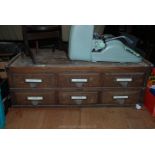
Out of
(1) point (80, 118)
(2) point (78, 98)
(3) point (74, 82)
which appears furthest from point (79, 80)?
(1) point (80, 118)

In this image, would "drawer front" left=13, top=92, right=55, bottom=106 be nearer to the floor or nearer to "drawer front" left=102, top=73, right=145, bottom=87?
the floor

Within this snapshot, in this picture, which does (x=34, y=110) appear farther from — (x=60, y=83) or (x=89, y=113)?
(x=89, y=113)

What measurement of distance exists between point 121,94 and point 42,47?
2.98ft

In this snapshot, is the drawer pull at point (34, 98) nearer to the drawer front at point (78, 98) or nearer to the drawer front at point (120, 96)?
the drawer front at point (78, 98)

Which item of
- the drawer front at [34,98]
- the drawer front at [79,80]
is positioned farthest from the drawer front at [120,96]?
the drawer front at [34,98]

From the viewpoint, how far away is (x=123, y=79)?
4.94ft

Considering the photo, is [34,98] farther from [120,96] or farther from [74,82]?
[120,96]

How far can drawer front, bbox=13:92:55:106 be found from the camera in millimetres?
1546

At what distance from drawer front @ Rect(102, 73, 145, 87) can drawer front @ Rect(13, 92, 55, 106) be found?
0.46 meters

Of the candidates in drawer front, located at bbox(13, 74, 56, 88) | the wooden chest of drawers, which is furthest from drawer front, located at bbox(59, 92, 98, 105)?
drawer front, located at bbox(13, 74, 56, 88)

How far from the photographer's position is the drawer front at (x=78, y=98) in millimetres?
1559

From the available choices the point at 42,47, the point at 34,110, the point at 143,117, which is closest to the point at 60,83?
the point at 34,110

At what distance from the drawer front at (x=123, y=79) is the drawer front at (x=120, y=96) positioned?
0.07 meters

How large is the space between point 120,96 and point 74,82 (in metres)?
0.41
